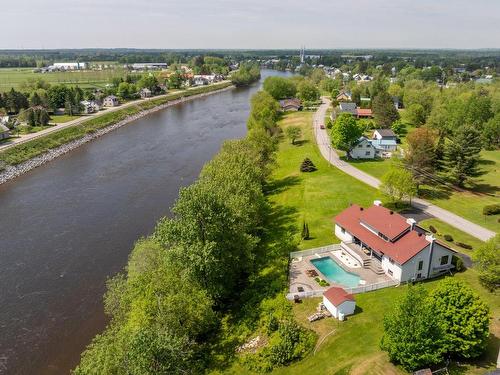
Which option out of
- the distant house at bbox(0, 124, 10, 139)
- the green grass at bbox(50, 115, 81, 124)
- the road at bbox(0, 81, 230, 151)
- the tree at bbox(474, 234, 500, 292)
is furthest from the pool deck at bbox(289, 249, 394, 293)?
the green grass at bbox(50, 115, 81, 124)

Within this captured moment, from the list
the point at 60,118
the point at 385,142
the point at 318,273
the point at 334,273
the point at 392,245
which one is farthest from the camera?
the point at 60,118

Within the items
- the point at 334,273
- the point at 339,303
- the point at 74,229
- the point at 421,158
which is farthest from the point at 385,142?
the point at 74,229

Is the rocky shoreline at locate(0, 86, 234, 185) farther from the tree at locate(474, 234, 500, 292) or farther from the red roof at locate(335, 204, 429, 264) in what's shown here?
the tree at locate(474, 234, 500, 292)

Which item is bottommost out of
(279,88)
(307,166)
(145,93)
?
(307,166)

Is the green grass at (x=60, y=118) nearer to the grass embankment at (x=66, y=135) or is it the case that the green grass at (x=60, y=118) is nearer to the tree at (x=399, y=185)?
the grass embankment at (x=66, y=135)

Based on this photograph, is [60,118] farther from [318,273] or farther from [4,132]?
[318,273]

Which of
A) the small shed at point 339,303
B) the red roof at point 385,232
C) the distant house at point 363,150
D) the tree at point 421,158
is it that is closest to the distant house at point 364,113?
the distant house at point 363,150

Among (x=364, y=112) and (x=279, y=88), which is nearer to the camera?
(x=364, y=112)

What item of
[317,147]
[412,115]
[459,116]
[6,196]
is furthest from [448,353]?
[412,115]
